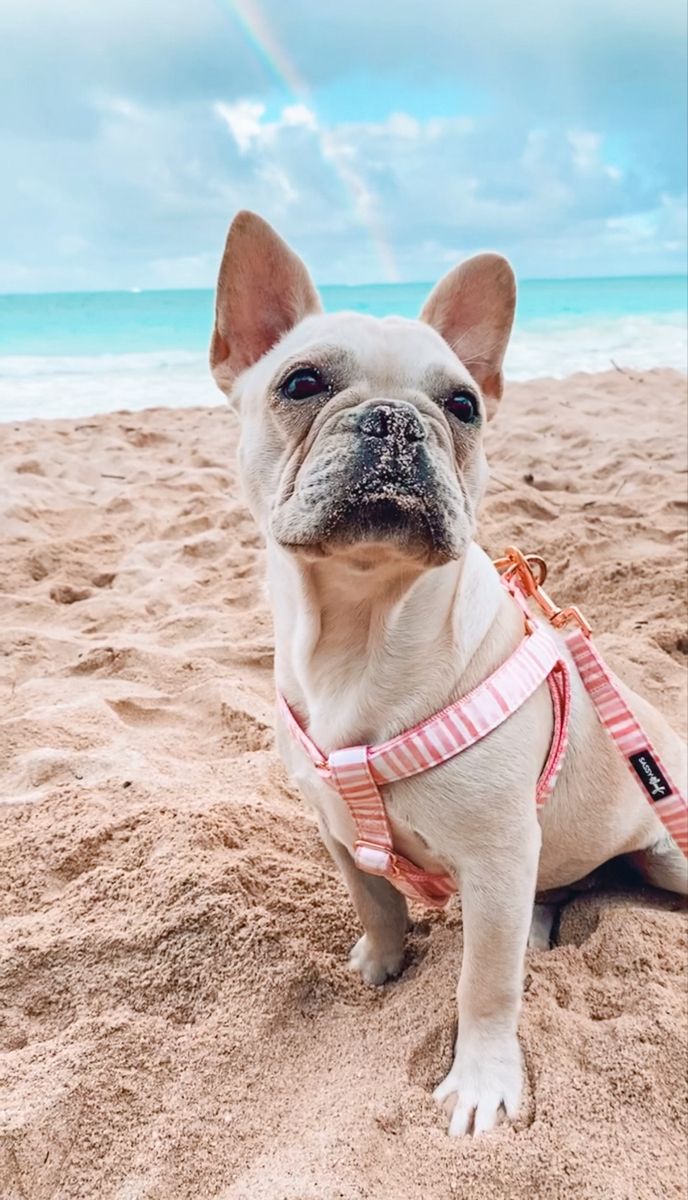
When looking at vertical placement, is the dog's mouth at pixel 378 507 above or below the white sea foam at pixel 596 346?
above

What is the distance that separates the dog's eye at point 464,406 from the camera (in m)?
1.74

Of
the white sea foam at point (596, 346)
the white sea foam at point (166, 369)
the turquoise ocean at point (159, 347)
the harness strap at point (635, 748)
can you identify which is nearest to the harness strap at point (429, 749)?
the harness strap at point (635, 748)

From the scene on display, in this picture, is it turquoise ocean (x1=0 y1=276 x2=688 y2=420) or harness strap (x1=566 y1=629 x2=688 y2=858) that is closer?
harness strap (x1=566 y1=629 x2=688 y2=858)

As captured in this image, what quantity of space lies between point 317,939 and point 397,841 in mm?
579

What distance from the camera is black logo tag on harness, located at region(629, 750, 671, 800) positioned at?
189 centimetres

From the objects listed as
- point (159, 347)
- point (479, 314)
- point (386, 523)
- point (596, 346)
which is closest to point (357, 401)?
point (386, 523)

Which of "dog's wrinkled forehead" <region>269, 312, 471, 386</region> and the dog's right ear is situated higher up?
the dog's right ear

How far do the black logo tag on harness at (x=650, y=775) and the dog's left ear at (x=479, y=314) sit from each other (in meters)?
0.85

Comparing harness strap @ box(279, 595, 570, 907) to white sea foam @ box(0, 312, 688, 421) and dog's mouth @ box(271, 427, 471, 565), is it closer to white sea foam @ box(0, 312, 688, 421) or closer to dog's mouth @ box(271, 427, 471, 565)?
dog's mouth @ box(271, 427, 471, 565)

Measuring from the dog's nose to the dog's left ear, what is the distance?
558 millimetres

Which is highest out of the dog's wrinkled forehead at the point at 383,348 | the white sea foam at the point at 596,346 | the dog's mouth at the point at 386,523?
the dog's wrinkled forehead at the point at 383,348

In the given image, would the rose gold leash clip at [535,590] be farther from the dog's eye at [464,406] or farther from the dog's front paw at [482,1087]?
the dog's front paw at [482,1087]

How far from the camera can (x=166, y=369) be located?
49.9 ft

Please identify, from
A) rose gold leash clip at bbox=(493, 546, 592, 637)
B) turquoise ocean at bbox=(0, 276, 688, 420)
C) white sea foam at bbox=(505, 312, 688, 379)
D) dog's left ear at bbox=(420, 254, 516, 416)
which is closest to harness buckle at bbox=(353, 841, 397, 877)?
rose gold leash clip at bbox=(493, 546, 592, 637)
